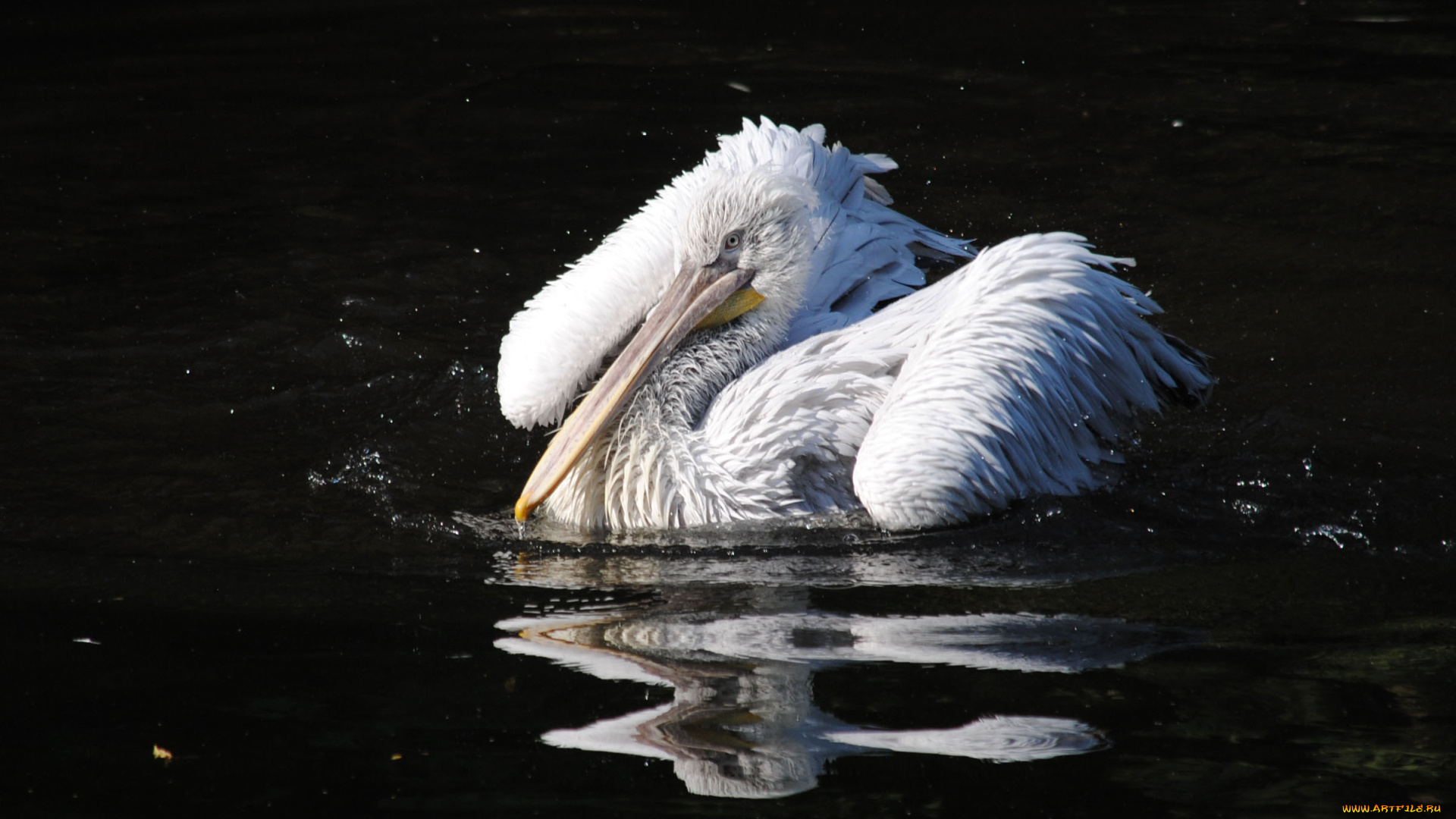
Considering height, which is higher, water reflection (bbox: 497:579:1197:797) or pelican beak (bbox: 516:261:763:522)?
pelican beak (bbox: 516:261:763:522)

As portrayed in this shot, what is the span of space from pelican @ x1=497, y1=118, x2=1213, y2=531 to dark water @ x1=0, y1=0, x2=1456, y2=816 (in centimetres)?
17

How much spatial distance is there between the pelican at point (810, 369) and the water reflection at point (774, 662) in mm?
539

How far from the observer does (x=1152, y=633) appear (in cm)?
317

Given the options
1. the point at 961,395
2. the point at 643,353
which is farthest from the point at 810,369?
the point at 643,353

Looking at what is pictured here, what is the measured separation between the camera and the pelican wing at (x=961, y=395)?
12.3 ft

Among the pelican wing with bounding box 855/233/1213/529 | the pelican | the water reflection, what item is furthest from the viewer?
the pelican

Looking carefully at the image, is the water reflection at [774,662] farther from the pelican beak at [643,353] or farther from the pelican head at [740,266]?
the pelican head at [740,266]

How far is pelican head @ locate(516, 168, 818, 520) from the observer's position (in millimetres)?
4340

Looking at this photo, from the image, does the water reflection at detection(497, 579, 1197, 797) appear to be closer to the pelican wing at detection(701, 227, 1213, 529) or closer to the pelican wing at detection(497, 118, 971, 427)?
the pelican wing at detection(701, 227, 1213, 529)

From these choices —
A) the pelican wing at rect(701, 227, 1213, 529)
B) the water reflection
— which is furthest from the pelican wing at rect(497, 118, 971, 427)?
the water reflection

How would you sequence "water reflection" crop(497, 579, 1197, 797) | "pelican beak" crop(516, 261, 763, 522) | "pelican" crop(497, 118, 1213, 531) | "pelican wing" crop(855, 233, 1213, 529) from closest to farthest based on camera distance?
"water reflection" crop(497, 579, 1197, 797) < "pelican wing" crop(855, 233, 1213, 529) < "pelican" crop(497, 118, 1213, 531) < "pelican beak" crop(516, 261, 763, 522)

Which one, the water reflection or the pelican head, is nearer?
the water reflection

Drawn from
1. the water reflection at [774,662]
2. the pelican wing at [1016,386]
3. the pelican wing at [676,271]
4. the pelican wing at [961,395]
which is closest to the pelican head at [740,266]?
the pelican wing at [676,271]

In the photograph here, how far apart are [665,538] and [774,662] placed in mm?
1012
